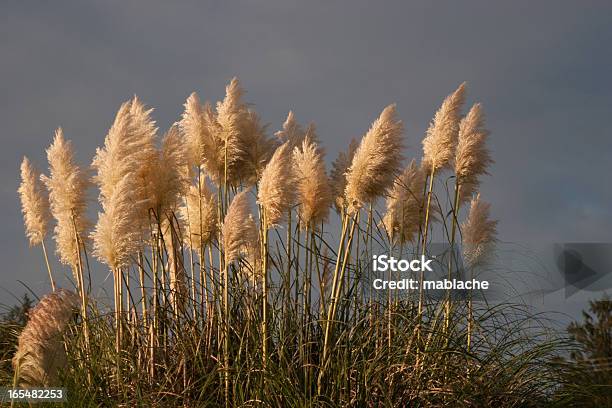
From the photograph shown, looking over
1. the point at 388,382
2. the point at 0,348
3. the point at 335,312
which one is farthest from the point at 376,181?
the point at 0,348

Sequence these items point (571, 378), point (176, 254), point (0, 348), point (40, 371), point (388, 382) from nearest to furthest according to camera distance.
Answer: point (40, 371) < point (388, 382) < point (571, 378) < point (176, 254) < point (0, 348)

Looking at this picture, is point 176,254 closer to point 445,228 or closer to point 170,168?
point 170,168

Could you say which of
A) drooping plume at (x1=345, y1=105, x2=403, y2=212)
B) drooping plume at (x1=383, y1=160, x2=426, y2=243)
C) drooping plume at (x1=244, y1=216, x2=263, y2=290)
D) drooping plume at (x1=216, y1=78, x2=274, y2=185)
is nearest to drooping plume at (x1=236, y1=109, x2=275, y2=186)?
drooping plume at (x1=216, y1=78, x2=274, y2=185)

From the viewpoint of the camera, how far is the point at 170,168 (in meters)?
5.27

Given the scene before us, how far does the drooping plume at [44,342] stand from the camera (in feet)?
10.3

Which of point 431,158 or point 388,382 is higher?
point 431,158

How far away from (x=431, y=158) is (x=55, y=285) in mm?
3040

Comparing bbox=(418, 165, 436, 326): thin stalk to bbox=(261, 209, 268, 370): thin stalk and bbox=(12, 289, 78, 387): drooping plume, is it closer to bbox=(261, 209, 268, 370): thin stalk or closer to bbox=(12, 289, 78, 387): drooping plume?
bbox=(261, 209, 268, 370): thin stalk

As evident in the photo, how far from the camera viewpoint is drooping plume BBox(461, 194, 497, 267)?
623cm

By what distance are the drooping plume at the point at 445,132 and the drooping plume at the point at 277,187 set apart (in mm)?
1347

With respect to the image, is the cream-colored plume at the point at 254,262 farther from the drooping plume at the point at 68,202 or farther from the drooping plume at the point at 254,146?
the drooping plume at the point at 68,202

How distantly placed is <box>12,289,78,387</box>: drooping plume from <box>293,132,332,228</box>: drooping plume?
218cm

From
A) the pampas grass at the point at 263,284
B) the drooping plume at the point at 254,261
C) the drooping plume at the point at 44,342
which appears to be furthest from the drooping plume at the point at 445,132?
the drooping plume at the point at 44,342

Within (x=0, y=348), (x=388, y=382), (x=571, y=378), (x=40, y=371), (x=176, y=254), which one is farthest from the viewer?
(x=0, y=348)
